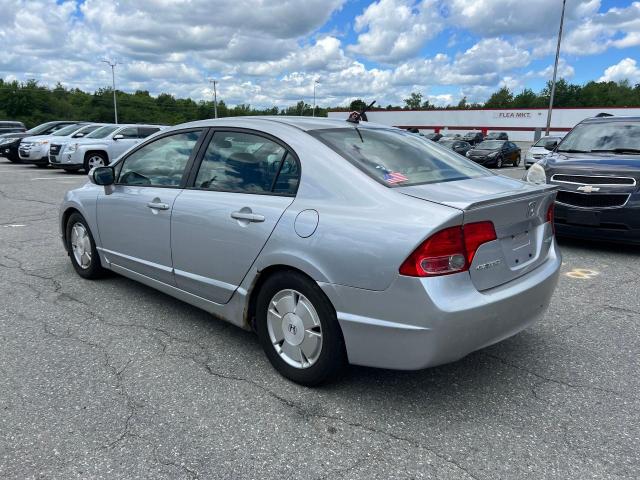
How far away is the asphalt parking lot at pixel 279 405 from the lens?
91.9 inches

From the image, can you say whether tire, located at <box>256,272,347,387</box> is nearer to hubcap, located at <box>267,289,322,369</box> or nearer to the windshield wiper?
hubcap, located at <box>267,289,322,369</box>

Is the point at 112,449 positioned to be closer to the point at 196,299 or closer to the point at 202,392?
the point at 202,392

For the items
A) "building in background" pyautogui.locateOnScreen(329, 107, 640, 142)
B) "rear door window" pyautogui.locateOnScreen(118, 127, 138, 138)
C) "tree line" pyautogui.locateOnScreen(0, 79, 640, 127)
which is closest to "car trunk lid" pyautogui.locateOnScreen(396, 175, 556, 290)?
"rear door window" pyautogui.locateOnScreen(118, 127, 138, 138)

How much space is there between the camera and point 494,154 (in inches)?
934

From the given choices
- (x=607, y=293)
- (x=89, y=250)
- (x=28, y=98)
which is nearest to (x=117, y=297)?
(x=89, y=250)

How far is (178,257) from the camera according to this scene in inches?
144

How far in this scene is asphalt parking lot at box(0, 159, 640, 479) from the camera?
2334 mm

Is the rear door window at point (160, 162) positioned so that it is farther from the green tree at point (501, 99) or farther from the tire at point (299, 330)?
the green tree at point (501, 99)

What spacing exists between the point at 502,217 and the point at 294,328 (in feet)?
4.23

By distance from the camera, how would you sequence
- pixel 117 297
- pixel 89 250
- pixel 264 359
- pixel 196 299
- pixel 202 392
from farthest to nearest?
pixel 89 250 < pixel 117 297 < pixel 196 299 < pixel 264 359 < pixel 202 392

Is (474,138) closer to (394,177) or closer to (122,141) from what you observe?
(122,141)

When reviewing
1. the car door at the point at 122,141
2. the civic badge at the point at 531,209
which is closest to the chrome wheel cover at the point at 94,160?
the car door at the point at 122,141

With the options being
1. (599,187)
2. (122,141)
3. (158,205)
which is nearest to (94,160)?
(122,141)

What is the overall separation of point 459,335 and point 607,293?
9.99ft
